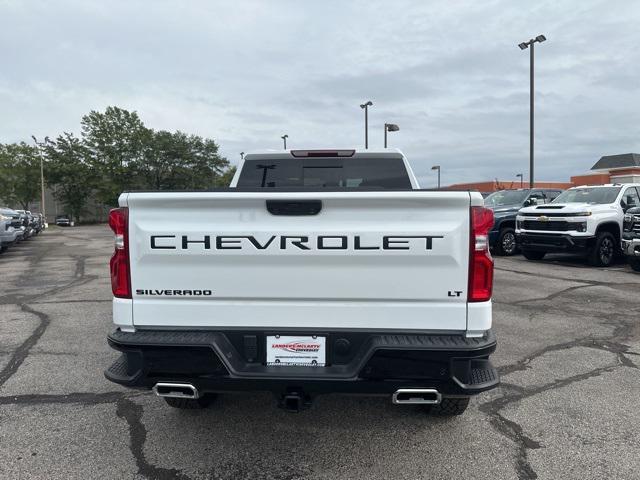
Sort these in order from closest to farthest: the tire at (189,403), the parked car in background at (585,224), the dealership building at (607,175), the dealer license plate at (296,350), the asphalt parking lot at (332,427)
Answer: the dealer license plate at (296,350) → the asphalt parking lot at (332,427) → the tire at (189,403) → the parked car in background at (585,224) → the dealership building at (607,175)

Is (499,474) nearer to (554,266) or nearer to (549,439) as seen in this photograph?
(549,439)

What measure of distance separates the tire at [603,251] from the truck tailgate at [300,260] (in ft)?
35.2

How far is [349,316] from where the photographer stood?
9.05 ft

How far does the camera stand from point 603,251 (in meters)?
11.9

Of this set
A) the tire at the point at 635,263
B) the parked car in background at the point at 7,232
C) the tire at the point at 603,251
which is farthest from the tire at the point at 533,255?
the parked car in background at the point at 7,232

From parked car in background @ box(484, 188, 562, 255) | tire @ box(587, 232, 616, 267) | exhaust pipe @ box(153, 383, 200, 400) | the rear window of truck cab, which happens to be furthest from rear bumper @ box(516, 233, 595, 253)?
exhaust pipe @ box(153, 383, 200, 400)

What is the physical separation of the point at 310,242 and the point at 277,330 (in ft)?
1.73

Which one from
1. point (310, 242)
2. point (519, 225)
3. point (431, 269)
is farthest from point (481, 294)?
point (519, 225)

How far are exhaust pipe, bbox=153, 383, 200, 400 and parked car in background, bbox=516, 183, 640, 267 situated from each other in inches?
441

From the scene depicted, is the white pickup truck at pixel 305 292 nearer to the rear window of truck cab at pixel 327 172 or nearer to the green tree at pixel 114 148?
the rear window of truck cab at pixel 327 172

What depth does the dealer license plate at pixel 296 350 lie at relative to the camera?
278 centimetres

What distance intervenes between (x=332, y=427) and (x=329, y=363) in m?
0.97

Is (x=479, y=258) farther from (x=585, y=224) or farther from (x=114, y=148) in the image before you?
(x=114, y=148)

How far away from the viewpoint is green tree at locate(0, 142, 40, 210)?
55.1 metres
